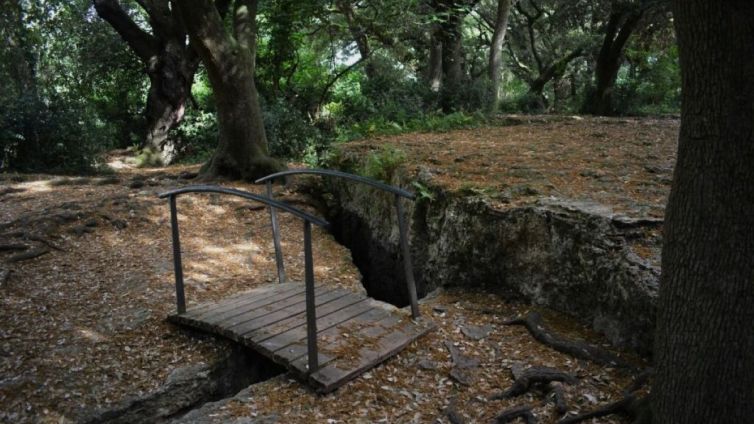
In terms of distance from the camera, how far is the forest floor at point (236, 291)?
3572 millimetres

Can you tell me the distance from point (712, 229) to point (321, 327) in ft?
9.49

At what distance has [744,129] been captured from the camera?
7.82 ft

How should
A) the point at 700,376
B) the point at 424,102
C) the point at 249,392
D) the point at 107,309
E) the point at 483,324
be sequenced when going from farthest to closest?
1. the point at 424,102
2. the point at 107,309
3. the point at 483,324
4. the point at 249,392
5. the point at 700,376

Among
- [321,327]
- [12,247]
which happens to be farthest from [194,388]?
[12,247]

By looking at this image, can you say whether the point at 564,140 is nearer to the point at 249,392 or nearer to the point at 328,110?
the point at 249,392

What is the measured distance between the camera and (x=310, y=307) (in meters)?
3.62

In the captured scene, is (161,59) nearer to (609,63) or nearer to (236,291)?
(236,291)

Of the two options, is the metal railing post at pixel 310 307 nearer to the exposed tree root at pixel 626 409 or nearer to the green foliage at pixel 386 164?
the exposed tree root at pixel 626 409

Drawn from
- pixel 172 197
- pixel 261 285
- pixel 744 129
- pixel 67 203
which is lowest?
pixel 261 285

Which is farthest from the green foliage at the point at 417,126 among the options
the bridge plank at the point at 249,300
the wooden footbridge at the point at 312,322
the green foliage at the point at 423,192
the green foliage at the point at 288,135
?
the wooden footbridge at the point at 312,322

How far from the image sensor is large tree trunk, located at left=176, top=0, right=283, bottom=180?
887cm

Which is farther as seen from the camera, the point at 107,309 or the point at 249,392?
the point at 107,309

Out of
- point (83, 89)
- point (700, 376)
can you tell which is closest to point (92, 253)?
point (700, 376)

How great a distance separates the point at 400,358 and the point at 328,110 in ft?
Answer: 41.5
